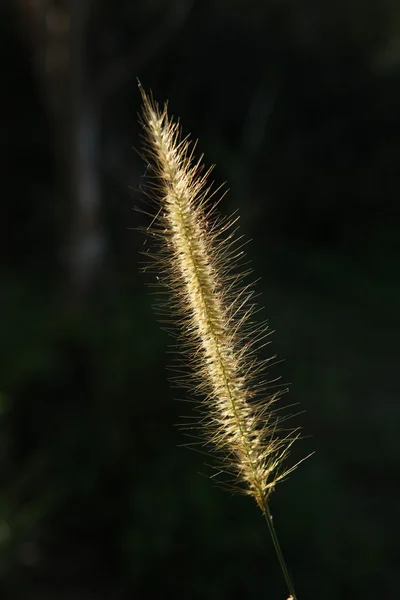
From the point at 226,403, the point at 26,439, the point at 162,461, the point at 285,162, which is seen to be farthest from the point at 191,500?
the point at 285,162

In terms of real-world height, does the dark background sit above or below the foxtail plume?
above

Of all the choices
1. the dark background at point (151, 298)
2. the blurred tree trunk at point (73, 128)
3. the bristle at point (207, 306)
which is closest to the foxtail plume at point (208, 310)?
the bristle at point (207, 306)

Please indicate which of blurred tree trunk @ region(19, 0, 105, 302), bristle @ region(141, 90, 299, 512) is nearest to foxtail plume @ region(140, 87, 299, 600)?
bristle @ region(141, 90, 299, 512)

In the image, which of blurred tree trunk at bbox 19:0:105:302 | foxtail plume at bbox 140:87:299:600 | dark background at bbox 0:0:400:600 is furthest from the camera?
blurred tree trunk at bbox 19:0:105:302

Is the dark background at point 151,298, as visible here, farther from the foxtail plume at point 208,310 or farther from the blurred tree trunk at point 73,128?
the foxtail plume at point 208,310

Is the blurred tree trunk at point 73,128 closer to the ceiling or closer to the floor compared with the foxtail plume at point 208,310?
closer to the ceiling

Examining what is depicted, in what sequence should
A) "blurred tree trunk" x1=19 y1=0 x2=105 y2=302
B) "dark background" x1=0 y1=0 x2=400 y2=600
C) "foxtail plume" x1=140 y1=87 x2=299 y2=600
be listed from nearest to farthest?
"foxtail plume" x1=140 y1=87 x2=299 y2=600 < "dark background" x1=0 y1=0 x2=400 y2=600 < "blurred tree trunk" x1=19 y1=0 x2=105 y2=302

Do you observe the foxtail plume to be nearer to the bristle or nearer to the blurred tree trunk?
the bristle

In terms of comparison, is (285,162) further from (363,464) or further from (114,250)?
(363,464)

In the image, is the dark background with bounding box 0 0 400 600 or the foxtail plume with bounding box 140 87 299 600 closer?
the foxtail plume with bounding box 140 87 299 600
